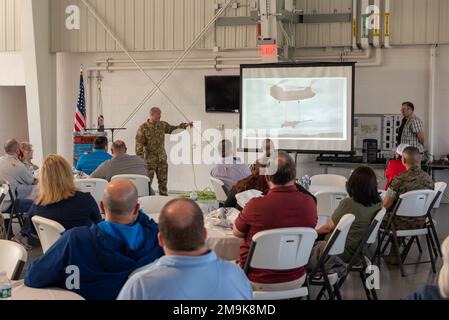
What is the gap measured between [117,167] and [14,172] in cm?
114

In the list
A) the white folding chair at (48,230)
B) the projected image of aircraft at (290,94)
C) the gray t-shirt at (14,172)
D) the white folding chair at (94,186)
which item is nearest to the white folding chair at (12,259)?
the white folding chair at (48,230)

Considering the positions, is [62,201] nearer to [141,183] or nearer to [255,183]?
[255,183]

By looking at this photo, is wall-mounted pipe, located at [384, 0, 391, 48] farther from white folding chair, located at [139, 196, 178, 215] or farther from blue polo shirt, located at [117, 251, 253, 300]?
blue polo shirt, located at [117, 251, 253, 300]

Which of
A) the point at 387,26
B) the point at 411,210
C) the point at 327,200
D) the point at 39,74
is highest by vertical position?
the point at 387,26

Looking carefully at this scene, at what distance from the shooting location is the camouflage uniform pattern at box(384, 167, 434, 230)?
675 centimetres

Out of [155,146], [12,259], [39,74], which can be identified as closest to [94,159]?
[155,146]

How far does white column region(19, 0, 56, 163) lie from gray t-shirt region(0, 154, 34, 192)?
475cm

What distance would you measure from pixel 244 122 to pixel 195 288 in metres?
8.96

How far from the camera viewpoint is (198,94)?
1205 cm

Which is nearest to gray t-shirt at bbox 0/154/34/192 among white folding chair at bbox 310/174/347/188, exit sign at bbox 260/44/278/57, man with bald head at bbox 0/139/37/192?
man with bald head at bbox 0/139/37/192

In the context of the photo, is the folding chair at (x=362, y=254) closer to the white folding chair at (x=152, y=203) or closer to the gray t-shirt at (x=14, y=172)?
the white folding chair at (x=152, y=203)

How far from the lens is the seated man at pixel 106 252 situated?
3.28 metres
